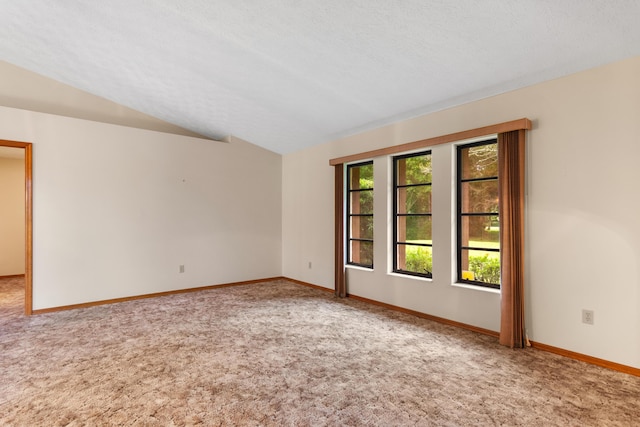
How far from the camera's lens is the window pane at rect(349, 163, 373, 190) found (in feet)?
17.4

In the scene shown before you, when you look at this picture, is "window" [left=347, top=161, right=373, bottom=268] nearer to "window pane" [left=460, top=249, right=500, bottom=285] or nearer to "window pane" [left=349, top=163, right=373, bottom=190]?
"window pane" [left=349, top=163, right=373, bottom=190]

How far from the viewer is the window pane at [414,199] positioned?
4.43 m

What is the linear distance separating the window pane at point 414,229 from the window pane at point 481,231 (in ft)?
1.55

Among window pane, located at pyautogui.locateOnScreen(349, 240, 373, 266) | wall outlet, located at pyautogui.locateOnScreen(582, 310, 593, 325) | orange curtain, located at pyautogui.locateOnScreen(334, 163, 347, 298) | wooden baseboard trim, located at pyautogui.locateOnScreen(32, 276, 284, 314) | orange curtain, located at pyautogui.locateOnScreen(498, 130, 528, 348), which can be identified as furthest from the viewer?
orange curtain, located at pyautogui.locateOnScreen(334, 163, 347, 298)

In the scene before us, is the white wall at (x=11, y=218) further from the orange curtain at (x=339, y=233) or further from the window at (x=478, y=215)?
the window at (x=478, y=215)

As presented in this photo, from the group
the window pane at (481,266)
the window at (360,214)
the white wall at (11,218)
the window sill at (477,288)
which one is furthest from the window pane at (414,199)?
the white wall at (11,218)

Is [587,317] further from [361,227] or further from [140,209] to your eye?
[140,209]

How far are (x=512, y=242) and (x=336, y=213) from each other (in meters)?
2.74

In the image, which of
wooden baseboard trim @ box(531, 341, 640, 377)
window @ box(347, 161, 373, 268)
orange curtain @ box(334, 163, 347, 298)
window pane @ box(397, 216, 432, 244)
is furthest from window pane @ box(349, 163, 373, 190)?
wooden baseboard trim @ box(531, 341, 640, 377)

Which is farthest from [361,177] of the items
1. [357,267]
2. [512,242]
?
[512,242]

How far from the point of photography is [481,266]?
386 centimetres

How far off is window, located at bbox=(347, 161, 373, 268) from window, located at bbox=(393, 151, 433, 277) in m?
0.52

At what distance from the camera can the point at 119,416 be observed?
2143 mm

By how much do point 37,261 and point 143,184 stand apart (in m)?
1.73
